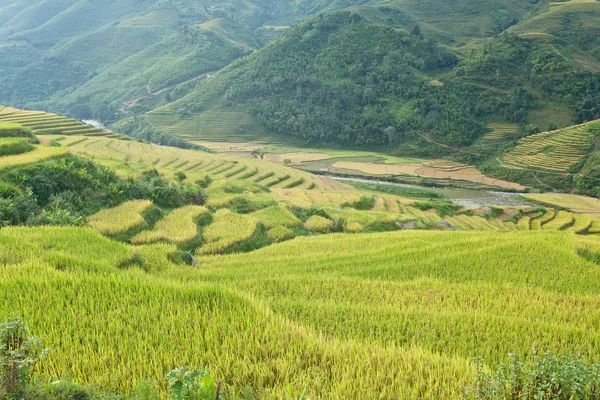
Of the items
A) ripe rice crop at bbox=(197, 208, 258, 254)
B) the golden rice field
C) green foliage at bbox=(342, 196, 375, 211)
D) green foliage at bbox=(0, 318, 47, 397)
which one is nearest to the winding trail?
green foliage at bbox=(342, 196, 375, 211)

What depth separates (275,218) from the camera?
528 inches

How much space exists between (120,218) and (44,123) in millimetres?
25661

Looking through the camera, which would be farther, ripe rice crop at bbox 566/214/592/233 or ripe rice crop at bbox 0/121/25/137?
ripe rice crop at bbox 566/214/592/233

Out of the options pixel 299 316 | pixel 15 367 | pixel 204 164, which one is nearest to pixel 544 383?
pixel 299 316

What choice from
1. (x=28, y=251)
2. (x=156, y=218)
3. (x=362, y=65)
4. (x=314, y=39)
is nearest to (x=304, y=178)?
(x=156, y=218)

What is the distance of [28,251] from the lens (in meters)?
5.61

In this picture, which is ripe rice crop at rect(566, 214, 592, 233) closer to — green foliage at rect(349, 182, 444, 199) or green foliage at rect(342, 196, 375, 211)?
green foliage at rect(349, 182, 444, 199)

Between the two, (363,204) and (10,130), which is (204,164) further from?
(10,130)

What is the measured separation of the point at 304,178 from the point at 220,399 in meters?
34.3

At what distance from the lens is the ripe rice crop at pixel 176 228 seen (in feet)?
31.0

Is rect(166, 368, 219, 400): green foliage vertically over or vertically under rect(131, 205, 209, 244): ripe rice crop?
over

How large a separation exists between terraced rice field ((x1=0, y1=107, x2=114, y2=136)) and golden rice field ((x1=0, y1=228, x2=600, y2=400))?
26257mm

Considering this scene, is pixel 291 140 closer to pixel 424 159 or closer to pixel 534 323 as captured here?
pixel 424 159

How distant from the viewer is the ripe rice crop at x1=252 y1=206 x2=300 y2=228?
12.8 metres
